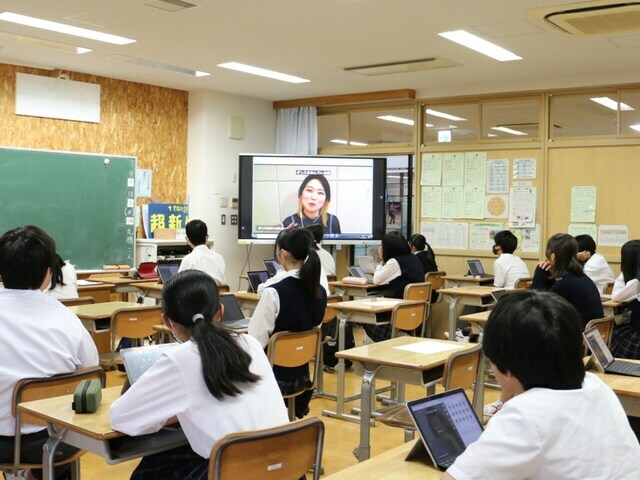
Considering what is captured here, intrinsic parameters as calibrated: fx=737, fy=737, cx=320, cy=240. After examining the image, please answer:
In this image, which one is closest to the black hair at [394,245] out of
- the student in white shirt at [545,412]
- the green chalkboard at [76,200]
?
the green chalkboard at [76,200]

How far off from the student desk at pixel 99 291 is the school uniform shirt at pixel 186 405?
5083 mm

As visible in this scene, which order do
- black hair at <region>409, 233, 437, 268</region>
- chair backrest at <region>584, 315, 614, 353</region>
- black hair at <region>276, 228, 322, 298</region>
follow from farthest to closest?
black hair at <region>409, 233, 437, 268</region>
chair backrest at <region>584, 315, 614, 353</region>
black hair at <region>276, 228, 322, 298</region>

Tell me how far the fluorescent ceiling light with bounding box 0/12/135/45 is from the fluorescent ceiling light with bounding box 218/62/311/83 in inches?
50.5

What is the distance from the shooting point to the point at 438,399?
201 cm

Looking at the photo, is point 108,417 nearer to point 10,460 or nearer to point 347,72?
point 10,460

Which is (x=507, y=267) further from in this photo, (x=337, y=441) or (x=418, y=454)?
(x=418, y=454)

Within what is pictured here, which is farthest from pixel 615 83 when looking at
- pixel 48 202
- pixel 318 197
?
pixel 48 202

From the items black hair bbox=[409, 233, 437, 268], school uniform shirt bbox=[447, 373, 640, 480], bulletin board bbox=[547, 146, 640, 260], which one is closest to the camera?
school uniform shirt bbox=[447, 373, 640, 480]

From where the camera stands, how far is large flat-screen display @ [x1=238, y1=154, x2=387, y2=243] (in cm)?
917

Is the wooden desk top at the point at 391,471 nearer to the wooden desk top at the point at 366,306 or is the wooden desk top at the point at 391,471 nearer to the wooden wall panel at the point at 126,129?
the wooden desk top at the point at 366,306

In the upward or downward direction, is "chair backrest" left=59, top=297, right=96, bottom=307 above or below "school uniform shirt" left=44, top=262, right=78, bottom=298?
below

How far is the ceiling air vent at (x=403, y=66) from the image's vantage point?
7305mm

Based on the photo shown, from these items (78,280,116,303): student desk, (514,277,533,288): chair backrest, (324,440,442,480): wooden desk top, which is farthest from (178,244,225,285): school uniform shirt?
(324,440,442,480): wooden desk top

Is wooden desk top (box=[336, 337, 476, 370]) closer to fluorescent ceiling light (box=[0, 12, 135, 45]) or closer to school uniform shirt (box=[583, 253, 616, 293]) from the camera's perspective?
school uniform shirt (box=[583, 253, 616, 293])
